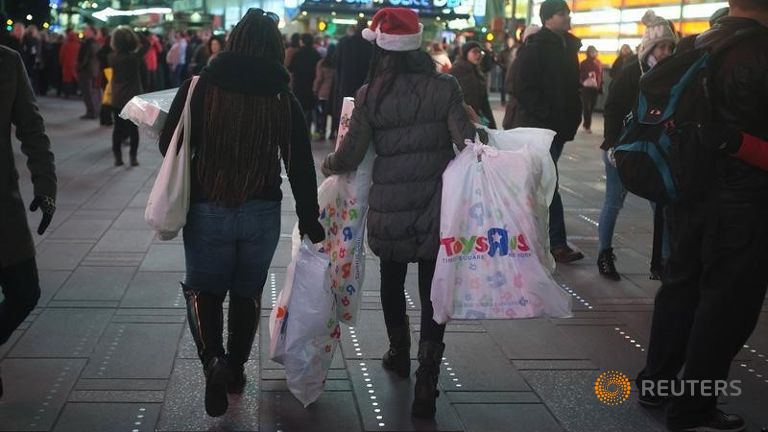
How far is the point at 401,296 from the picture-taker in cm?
470

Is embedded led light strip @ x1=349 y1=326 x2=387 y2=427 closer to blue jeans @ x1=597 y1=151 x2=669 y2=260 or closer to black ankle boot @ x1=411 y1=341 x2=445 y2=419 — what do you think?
black ankle boot @ x1=411 y1=341 x2=445 y2=419

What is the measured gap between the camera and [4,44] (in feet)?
13.7

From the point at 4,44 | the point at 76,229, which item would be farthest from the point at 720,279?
the point at 76,229

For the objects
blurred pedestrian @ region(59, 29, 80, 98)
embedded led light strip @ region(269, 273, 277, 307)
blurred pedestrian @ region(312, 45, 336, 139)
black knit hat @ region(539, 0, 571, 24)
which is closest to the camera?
embedded led light strip @ region(269, 273, 277, 307)

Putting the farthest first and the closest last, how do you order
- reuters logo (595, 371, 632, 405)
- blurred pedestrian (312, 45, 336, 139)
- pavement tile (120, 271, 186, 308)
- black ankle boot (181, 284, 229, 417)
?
blurred pedestrian (312, 45, 336, 139), pavement tile (120, 271, 186, 308), reuters logo (595, 371, 632, 405), black ankle boot (181, 284, 229, 417)

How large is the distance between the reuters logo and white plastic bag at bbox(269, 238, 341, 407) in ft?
4.30

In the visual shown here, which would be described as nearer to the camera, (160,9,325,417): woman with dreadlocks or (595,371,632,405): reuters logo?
(160,9,325,417): woman with dreadlocks

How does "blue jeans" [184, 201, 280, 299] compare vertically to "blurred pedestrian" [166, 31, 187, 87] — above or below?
above

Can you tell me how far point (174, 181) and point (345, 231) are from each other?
933mm

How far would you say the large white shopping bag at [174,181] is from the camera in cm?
400

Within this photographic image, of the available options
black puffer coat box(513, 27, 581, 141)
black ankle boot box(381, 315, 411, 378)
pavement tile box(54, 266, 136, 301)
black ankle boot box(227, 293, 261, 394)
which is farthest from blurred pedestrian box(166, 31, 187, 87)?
black ankle boot box(227, 293, 261, 394)

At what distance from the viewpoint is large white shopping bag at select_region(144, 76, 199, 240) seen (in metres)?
4.00

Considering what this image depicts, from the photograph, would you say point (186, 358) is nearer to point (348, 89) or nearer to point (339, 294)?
point (339, 294)

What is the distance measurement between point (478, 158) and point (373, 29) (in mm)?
809
